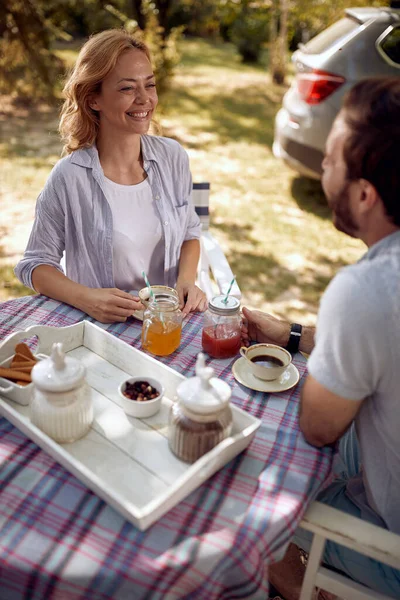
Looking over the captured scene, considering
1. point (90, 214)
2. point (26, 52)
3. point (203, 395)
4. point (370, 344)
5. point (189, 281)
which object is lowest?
point (26, 52)

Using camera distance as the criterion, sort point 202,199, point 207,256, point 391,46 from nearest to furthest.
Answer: point 207,256, point 202,199, point 391,46

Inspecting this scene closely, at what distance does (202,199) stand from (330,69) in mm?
2668

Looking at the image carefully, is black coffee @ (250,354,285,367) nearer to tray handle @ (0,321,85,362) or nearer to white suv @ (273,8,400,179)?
tray handle @ (0,321,85,362)

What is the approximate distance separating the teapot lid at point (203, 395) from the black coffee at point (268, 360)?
1.34 ft

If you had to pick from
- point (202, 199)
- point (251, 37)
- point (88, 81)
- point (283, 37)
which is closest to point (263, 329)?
point (88, 81)

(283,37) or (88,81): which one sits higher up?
(88,81)

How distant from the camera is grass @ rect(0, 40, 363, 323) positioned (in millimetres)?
4414

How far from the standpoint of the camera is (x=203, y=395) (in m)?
1.21

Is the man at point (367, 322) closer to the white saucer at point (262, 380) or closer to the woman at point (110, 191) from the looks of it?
the white saucer at point (262, 380)

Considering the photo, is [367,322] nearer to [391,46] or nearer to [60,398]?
[60,398]

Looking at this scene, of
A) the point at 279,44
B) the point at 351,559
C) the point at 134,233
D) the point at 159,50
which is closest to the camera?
the point at 351,559

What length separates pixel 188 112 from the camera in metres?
8.47

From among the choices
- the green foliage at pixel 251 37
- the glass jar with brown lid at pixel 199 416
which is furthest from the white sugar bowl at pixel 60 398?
the green foliage at pixel 251 37

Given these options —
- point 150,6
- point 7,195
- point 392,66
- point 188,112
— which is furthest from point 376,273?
point 188,112
